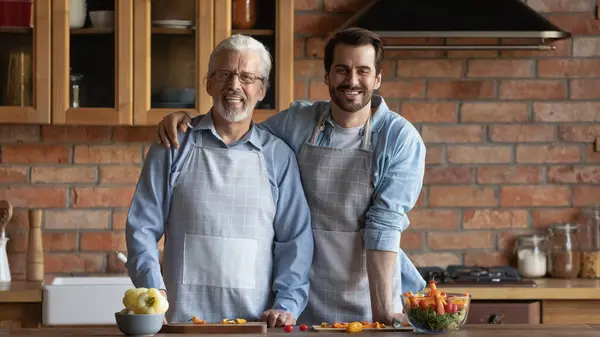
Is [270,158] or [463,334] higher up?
[270,158]

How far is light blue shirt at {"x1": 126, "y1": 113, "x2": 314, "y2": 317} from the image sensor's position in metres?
2.88

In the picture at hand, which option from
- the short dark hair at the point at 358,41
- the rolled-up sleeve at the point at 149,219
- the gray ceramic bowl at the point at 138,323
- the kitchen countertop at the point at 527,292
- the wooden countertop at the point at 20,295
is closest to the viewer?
the gray ceramic bowl at the point at 138,323

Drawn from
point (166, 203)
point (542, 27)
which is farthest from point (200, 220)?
point (542, 27)

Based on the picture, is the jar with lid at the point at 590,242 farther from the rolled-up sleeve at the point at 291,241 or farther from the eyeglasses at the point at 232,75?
the eyeglasses at the point at 232,75

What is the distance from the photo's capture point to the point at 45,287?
390 centimetres

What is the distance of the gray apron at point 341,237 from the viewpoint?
118 inches

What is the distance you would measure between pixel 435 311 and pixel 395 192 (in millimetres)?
475

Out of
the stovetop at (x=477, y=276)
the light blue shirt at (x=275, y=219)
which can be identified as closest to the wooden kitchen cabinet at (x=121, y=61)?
the stovetop at (x=477, y=276)

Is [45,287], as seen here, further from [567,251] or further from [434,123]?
[567,251]

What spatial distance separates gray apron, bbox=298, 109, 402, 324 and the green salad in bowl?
42 cm

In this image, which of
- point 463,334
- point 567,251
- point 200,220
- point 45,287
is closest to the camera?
point 463,334

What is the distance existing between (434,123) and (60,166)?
1565 millimetres

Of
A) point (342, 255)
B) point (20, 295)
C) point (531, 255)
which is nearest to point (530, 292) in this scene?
point (531, 255)

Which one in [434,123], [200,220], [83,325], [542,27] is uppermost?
[542,27]
